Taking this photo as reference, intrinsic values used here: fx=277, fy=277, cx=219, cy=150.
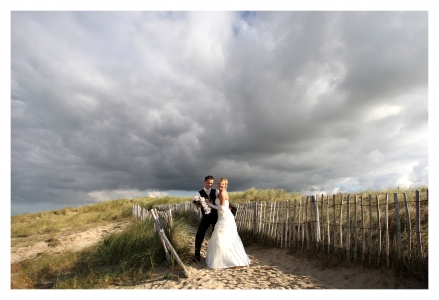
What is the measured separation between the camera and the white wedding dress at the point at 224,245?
6.00 meters

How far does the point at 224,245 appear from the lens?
602cm

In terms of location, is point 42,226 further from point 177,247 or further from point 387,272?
point 387,272

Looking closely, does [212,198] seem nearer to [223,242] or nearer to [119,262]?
[223,242]

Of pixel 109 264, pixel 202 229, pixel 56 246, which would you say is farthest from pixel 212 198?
pixel 56 246

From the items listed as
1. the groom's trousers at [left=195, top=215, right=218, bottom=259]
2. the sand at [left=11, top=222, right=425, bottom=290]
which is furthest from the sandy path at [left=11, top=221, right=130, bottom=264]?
the sand at [left=11, top=222, right=425, bottom=290]

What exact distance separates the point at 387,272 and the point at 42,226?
1812 cm

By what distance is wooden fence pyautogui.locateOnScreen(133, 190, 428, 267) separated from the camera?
17.3 feet

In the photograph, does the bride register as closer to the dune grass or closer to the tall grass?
the dune grass

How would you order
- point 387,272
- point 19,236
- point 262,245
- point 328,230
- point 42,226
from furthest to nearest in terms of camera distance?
point 42,226 → point 19,236 → point 262,245 → point 328,230 → point 387,272

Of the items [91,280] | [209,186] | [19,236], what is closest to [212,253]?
[209,186]

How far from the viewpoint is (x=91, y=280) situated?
18.9ft

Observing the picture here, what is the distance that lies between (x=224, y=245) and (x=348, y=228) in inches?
106

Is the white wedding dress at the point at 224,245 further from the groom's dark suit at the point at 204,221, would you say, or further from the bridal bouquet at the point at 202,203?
the groom's dark suit at the point at 204,221

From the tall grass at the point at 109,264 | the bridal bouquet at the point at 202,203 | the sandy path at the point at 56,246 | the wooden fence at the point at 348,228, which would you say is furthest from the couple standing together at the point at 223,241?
the sandy path at the point at 56,246
